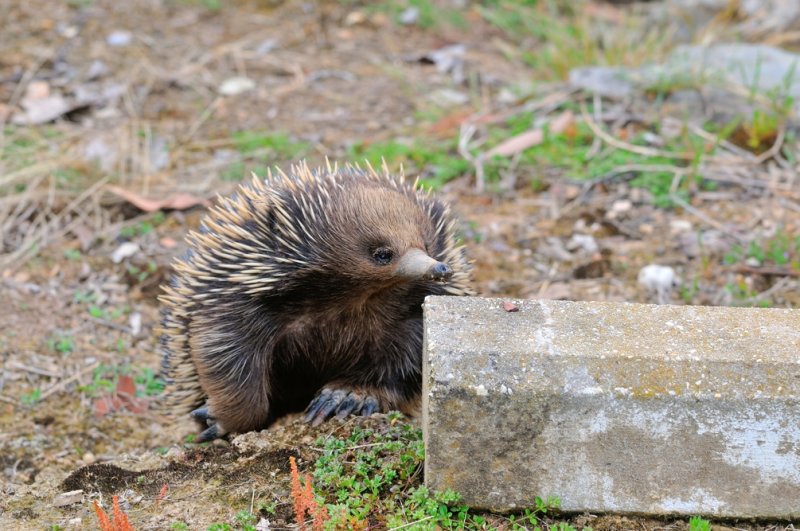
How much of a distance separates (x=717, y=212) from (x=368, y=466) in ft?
10.0

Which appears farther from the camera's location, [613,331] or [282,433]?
[282,433]

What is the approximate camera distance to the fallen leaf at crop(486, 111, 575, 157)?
18.4ft

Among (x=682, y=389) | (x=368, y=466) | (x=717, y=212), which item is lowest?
(x=717, y=212)

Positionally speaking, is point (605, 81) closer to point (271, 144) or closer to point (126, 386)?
point (271, 144)

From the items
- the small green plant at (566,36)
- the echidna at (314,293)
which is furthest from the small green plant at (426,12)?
the echidna at (314,293)

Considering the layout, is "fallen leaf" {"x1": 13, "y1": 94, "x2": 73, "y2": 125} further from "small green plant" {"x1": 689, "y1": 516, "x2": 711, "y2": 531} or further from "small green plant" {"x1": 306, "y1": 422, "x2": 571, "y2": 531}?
"small green plant" {"x1": 689, "y1": 516, "x2": 711, "y2": 531}

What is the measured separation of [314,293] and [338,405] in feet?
1.27

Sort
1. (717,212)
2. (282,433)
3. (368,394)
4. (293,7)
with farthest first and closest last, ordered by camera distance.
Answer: (293,7)
(717,212)
(368,394)
(282,433)

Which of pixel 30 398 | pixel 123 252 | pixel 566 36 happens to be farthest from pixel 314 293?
pixel 566 36

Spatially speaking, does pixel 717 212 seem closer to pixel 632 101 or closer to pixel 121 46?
pixel 632 101

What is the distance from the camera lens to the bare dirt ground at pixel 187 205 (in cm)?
314

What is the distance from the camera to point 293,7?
26.9 feet

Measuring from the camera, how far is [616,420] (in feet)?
7.41

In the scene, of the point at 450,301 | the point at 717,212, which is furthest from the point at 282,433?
the point at 717,212
